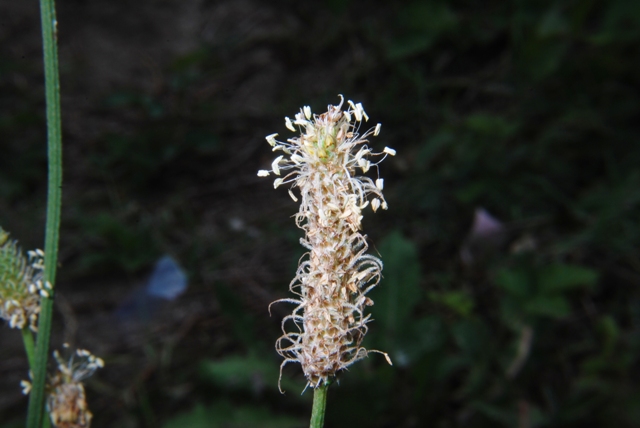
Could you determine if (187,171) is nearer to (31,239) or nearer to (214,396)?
(31,239)

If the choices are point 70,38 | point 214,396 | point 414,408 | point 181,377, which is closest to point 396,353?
point 414,408

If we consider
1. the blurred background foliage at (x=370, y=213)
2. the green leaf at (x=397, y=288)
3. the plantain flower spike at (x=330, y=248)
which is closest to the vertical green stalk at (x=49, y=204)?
the plantain flower spike at (x=330, y=248)

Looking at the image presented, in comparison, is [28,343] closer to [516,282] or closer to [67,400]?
[67,400]

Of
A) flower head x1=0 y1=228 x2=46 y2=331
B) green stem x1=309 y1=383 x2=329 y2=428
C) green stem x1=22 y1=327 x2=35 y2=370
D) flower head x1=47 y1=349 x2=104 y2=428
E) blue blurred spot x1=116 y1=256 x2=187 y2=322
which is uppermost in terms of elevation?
blue blurred spot x1=116 y1=256 x2=187 y2=322

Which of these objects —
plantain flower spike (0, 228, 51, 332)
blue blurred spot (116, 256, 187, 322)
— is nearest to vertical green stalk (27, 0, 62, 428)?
plantain flower spike (0, 228, 51, 332)

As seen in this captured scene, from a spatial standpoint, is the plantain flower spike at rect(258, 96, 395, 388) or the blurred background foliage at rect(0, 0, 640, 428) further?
the blurred background foliage at rect(0, 0, 640, 428)

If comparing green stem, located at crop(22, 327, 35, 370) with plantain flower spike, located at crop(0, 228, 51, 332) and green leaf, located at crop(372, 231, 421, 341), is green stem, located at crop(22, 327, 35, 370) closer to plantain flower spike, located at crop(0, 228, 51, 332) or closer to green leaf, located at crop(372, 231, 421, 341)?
plantain flower spike, located at crop(0, 228, 51, 332)

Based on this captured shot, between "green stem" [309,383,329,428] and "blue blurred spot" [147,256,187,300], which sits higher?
"blue blurred spot" [147,256,187,300]
